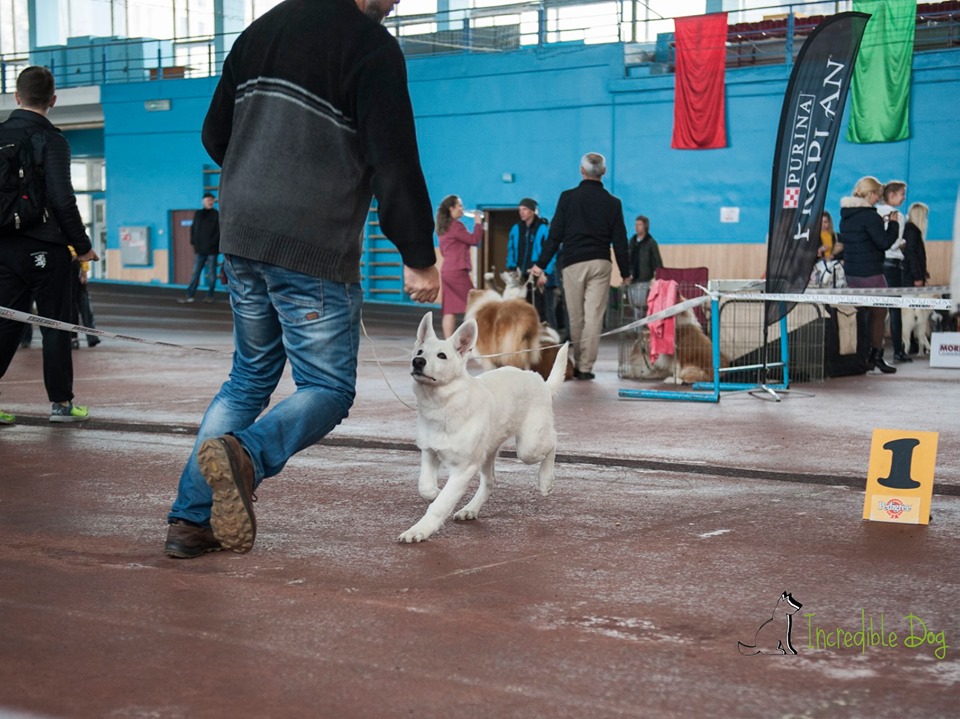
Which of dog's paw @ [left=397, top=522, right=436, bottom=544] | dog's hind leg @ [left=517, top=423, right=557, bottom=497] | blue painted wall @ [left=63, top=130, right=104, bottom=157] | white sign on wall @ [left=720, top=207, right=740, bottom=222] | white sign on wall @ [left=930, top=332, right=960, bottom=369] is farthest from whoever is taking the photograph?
blue painted wall @ [left=63, top=130, right=104, bottom=157]

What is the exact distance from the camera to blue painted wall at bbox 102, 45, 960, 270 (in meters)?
20.9

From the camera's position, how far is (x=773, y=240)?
28.7ft

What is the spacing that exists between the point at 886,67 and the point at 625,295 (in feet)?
36.2

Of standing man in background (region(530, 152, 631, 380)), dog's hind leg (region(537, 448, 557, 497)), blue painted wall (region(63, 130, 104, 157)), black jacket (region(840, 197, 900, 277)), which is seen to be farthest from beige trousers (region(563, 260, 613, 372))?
blue painted wall (region(63, 130, 104, 157))

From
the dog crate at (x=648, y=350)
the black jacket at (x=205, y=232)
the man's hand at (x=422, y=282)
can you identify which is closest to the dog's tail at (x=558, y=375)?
the man's hand at (x=422, y=282)

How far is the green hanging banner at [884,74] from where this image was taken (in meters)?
20.4

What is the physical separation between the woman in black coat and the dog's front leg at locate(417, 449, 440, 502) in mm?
8324

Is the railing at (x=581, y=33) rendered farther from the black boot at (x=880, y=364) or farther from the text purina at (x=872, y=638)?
the text purina at (x=872, y=638)

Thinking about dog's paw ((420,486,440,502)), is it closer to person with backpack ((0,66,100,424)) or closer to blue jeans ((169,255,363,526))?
blue jeans ((169,255,363,526))

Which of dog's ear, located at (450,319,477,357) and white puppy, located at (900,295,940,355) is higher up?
dog's ear, located at (450,319,477,357)

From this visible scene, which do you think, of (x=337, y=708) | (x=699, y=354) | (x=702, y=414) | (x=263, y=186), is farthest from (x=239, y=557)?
(x=699, y=354)

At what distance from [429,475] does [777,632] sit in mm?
1612

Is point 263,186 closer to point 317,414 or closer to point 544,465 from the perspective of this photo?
point 317,414

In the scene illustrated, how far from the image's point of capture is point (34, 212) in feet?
21.1
